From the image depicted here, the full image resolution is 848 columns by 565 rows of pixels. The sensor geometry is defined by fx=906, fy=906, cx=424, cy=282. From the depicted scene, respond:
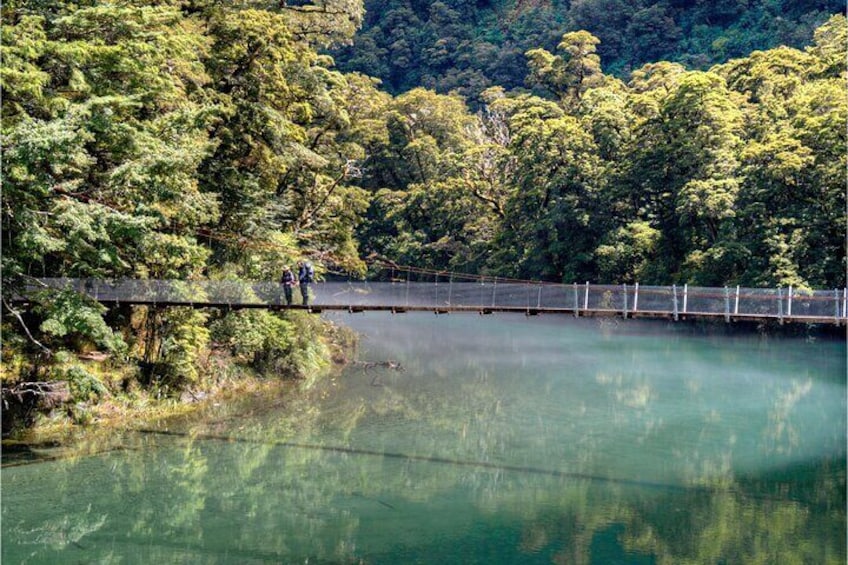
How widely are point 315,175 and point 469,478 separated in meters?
13.3

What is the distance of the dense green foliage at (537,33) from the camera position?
59.2 meters

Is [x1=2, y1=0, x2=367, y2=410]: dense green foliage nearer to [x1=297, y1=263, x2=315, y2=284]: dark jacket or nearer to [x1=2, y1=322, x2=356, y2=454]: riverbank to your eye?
[x1=2, y1=322, x2=356, y2=454]: riverbank

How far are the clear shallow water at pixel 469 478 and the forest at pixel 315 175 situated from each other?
2.18 m

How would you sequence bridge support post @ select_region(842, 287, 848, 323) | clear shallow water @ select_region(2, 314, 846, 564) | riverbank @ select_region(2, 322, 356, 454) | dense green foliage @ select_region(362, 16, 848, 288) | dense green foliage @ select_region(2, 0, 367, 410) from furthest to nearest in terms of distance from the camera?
dense green foliage @ select_region(362, 16, 848, 288) < bridge support post @ select_region(842, 287, 848, 323) < riverbank @ select_region(2, 322, 356, 454) < dense green foliage @ select_region(2, 0, 367, 410) < clear shallow water @ select_region(2, 314, 846, 564)

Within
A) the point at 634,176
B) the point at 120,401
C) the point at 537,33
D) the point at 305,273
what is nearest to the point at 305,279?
the point at 305,273

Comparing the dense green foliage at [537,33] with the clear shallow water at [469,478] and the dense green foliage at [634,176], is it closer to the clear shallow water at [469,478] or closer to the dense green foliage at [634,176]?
the dense green foliage at [634,176]

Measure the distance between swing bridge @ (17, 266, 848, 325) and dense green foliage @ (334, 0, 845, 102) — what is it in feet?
143

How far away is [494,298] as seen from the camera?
58.4ft

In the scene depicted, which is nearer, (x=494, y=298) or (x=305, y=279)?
(x=494, y=298)

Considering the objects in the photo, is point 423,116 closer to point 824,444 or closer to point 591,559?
point 824,444

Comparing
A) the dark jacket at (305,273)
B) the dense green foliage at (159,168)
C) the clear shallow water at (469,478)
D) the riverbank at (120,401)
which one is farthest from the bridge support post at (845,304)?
the riverbank at (120,401)

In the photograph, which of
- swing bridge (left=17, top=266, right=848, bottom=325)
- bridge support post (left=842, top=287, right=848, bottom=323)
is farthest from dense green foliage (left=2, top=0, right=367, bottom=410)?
bridge support post (left=842, top=287, right=848, bottom=323)

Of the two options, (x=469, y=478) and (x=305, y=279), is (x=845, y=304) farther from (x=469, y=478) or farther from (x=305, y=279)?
(x=305, y=279)

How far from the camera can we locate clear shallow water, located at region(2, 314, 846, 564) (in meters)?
12.2
